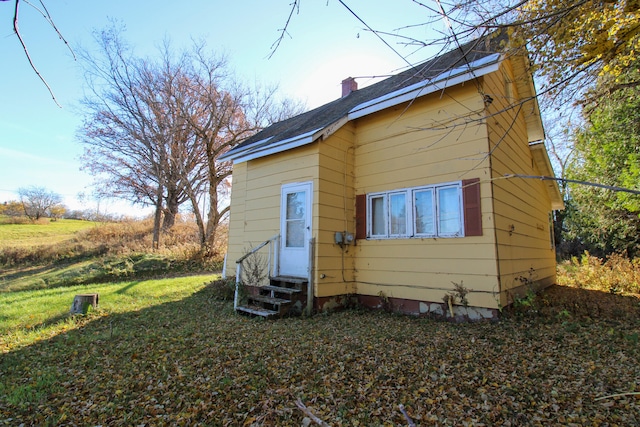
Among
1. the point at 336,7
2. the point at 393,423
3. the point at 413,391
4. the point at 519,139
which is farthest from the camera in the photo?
the point at 519,139

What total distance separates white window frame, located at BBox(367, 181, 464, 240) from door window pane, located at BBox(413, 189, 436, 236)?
38 millimetres

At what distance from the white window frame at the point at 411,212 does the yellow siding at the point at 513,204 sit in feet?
1.91

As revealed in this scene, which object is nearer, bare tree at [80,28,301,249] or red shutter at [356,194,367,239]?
red shutter at [356,194,367,239]

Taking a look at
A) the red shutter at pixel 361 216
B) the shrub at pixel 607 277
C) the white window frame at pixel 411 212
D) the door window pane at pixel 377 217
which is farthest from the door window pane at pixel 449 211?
the shrub at pixel 607 277

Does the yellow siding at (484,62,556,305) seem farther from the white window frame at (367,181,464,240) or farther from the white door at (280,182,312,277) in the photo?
the white door at (280,182,312,277)

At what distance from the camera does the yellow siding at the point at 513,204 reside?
5.47 m

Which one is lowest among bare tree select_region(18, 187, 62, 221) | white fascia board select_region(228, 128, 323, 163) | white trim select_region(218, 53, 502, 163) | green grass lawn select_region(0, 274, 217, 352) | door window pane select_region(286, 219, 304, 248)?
green grass lawn select_region(0, 274, 217, 352)

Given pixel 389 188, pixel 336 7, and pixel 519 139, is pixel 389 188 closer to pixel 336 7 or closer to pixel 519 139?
pixel 519 139

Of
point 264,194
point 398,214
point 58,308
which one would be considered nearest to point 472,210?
point 398,214

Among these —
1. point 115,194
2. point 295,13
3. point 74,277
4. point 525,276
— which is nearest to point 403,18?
point 295,13

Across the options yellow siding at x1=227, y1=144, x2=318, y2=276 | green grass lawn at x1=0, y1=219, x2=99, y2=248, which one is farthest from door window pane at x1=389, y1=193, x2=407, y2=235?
green grass lawn at x1=0, y1=219, x2=99, y2=248

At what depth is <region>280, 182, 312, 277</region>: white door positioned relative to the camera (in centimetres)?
639

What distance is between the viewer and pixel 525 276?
259 inches

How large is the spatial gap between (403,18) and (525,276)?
6138mm
